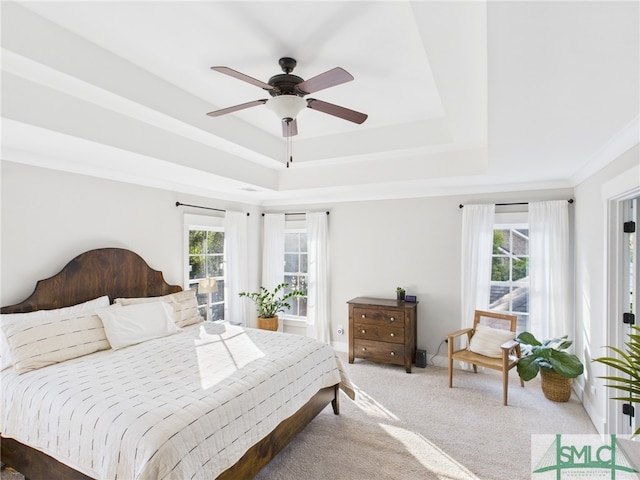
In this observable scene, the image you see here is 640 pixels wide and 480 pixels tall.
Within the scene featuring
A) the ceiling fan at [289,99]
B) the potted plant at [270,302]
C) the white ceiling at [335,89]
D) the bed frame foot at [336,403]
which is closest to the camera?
the white ceiling at [335,89]

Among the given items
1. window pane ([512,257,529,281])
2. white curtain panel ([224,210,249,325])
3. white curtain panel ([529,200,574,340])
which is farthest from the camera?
white curtain panel ([224,210,249,325])

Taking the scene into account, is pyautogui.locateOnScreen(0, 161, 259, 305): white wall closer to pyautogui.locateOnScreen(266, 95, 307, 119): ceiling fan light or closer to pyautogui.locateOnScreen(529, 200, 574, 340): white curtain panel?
pyautogui.locateOnScreen(266, 95, 307, 119): ceiling fan light

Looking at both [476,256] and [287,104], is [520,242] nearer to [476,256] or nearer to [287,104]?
[476,256]

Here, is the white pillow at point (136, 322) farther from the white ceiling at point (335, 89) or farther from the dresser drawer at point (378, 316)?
the dresser drawer at point (378, 316)

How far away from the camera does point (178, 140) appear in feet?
10.3

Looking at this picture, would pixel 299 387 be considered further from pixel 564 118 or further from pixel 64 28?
pixel 64 28

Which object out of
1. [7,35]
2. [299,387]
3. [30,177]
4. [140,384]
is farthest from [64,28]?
[299,387]

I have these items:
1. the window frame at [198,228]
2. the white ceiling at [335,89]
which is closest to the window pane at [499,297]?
the white ceiling at [335,89]

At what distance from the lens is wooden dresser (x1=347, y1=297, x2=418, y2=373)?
423cm

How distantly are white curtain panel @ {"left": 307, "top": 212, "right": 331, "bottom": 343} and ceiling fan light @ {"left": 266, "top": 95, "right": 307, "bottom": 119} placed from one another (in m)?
2.92

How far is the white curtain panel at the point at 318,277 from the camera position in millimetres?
5148

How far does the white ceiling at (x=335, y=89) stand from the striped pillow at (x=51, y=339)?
1322 mm

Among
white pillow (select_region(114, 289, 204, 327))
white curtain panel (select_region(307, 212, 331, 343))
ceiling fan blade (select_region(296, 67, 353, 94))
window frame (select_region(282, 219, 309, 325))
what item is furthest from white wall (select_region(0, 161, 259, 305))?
ceiling fan blade (select_region(296, 67, 353, 94))

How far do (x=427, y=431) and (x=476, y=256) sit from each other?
214 centimetres
